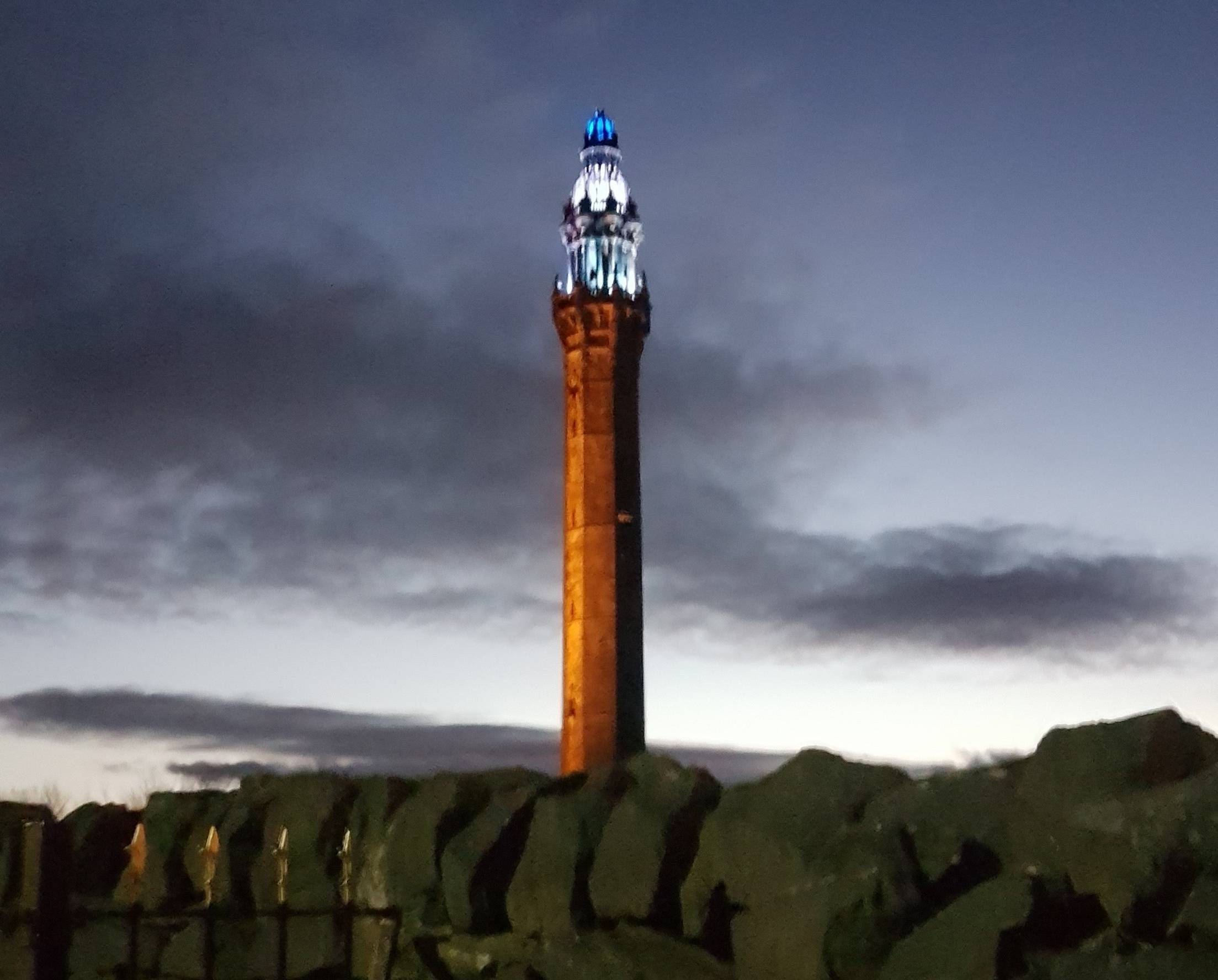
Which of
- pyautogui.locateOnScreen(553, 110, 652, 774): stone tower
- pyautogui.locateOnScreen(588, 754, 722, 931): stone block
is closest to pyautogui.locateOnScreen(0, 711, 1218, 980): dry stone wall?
pyautogui.locateOnScreen(588, 754, 722, 931): stone block

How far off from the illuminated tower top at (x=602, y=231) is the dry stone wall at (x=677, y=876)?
61.2ft

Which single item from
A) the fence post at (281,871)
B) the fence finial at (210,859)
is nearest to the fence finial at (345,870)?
the fence post at (281,871)

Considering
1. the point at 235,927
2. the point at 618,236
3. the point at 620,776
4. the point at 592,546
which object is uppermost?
the point at 618,236

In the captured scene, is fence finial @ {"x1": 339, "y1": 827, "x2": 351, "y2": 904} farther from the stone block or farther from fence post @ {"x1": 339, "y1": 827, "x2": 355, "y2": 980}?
the stone block

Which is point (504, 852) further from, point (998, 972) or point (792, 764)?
point (998, 972)

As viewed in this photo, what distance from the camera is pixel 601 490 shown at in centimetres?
2459

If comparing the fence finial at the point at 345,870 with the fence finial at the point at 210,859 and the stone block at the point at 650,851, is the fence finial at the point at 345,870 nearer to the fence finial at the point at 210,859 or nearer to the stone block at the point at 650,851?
the fence finial at the point at 210,859

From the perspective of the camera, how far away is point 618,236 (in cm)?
2655

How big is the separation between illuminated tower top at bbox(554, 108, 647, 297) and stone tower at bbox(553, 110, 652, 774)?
22 mm

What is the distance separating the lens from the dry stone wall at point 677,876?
186 inches

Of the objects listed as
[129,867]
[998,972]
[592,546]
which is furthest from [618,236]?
[998,972]

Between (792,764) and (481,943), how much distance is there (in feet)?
5.26

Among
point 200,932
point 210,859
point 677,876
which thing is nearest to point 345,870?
point 200,932

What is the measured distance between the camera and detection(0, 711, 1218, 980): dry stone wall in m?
4.72
